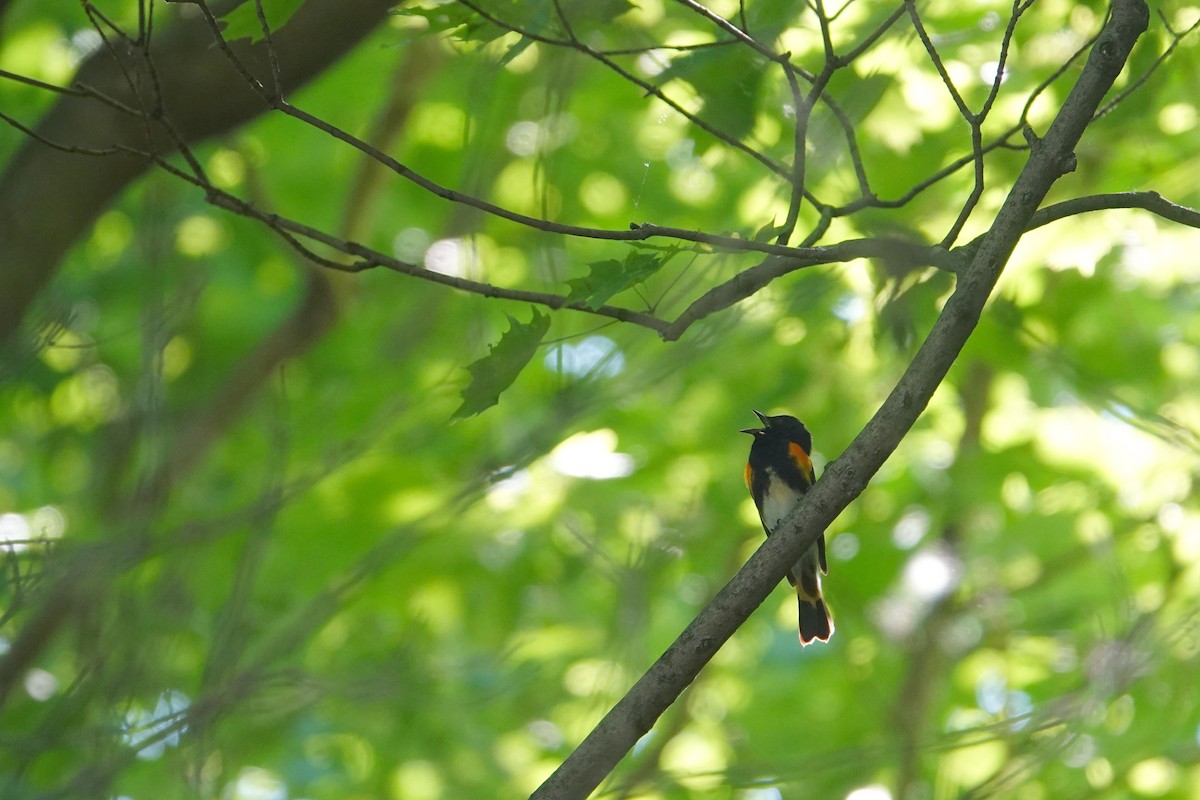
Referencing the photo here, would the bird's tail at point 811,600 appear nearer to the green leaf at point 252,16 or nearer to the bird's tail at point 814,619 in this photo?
the bird's tail at point 814,619

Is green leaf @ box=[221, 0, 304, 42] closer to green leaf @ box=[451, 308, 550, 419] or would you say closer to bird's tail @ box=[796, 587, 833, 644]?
green leaf @ box=[451, 308, 550, 419]

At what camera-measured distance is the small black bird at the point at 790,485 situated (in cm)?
455

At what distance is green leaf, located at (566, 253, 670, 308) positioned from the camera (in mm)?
1930

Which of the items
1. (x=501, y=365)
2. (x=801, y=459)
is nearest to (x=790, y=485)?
(x=801, y=459)

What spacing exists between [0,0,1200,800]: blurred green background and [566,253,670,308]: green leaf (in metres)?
1.37

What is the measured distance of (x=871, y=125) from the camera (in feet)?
15.2

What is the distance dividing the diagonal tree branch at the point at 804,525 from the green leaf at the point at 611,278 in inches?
18.9

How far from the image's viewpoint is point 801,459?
4.75 m

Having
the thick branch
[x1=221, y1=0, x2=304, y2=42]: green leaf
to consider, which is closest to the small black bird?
the thick branch

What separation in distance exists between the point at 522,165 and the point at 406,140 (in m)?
0.69

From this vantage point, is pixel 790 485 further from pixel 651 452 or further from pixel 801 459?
pixel 651 452

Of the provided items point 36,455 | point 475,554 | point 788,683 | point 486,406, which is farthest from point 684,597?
point 486,406

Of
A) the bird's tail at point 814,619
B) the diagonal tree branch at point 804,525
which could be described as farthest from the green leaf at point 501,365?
the bird's tail at point 814,619

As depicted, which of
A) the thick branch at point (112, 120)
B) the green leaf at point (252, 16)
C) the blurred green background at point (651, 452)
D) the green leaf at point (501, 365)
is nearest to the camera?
the green leaf at point (501, 365)
